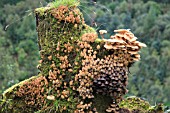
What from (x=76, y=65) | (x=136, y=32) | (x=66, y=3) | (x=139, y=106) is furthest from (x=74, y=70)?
(x=136, y=32)

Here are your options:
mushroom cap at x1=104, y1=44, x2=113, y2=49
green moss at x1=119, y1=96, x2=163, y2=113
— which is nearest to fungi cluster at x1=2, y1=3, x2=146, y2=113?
mushroom cap at x1=104, y1=44, x2=113, y2=49

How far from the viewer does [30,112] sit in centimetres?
438

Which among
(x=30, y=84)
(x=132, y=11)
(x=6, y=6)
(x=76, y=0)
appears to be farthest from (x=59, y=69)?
(x=132, y=11)

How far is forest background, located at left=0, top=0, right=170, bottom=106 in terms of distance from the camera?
125 ft

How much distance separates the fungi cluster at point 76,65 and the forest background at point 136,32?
28383 mm

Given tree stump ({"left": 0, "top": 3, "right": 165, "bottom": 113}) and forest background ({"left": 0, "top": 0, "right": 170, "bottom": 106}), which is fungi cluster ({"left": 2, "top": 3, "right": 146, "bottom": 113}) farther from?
forest background ({"left": 0, "top": 0, "right": 170, "bottom": 106})

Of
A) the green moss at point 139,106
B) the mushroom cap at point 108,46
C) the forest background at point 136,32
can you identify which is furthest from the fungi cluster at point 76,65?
the forest background at point 136,32

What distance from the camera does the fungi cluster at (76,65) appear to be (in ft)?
13.8

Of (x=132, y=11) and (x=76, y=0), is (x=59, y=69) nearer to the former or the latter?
(x=76, y=0)

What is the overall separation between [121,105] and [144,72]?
4096 centimetres

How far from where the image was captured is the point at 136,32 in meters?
48.8

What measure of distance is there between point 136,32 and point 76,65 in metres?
45.0

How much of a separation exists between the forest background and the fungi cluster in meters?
28.4

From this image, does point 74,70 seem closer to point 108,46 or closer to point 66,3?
point 108,46
